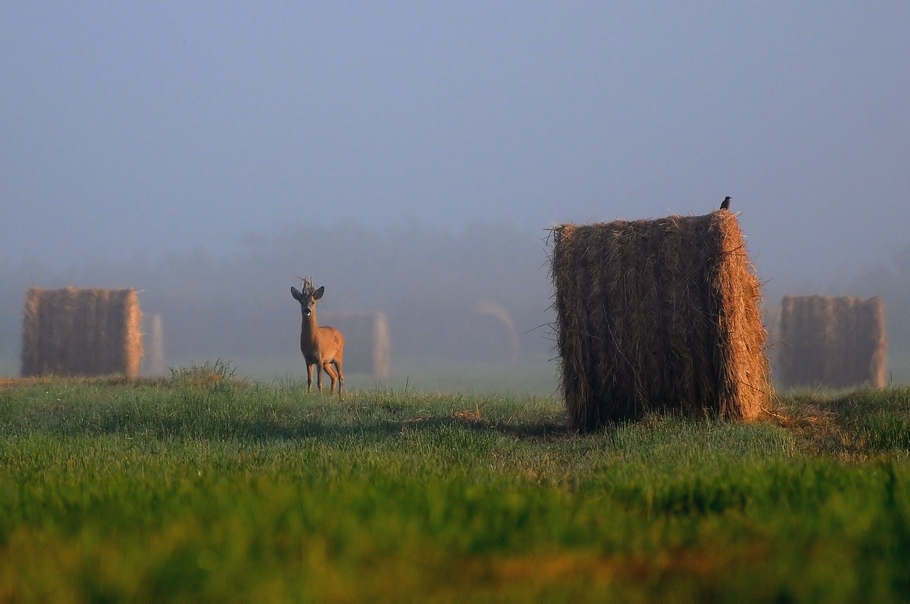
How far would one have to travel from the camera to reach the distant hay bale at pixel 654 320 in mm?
10414

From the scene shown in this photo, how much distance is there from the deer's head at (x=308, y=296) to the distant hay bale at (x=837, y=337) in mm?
11652

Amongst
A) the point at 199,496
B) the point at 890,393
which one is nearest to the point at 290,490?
the point at 199,496

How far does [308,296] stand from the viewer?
55.0 ft

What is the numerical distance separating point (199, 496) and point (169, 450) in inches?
169

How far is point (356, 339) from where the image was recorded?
3069 cm

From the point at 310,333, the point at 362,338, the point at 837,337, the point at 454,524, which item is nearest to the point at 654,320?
the point at 454,524

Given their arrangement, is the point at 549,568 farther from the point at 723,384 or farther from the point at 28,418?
the point at 28,418

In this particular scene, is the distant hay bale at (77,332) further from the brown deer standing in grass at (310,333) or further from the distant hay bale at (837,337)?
the distant hay bale at (837,337)

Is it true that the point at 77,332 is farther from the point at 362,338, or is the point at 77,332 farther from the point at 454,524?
the point at 454,524

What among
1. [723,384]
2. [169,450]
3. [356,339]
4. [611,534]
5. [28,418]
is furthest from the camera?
[356,339]

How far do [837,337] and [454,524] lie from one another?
67.9 ft

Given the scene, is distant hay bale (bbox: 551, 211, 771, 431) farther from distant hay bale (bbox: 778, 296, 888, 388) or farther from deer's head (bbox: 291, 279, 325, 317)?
distant hay bale (bbox: 778, 296, 888, 388)

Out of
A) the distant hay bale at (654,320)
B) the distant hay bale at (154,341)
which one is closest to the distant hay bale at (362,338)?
the distant hay bale at (154,341)

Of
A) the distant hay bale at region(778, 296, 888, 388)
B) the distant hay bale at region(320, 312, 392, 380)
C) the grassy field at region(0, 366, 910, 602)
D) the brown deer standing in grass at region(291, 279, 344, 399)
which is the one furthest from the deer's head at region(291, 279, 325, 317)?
the distant hay bale at region(320, 312, 392, 380)
